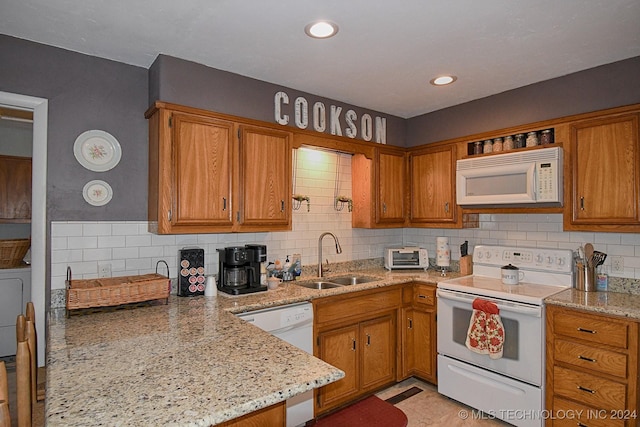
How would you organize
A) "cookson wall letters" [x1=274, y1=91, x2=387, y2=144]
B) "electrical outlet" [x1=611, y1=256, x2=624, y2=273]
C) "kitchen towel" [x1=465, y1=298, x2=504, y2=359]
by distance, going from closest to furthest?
Result: "kitchen towel" [x1=465, y1=298, x2=504, y2=359] < "electrical outlet" [x1=611, y1=256, x2=624, y2=273] < "cookson wall letters" [x1=274, y1=91, x2=387, y2=144]

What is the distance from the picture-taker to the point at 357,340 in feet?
9.59

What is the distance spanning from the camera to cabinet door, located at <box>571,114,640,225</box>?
244cm

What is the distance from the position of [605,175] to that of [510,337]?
4.17 ft

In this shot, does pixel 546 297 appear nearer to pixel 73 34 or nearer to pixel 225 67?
pixel 225 67

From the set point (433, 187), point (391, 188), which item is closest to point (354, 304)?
point (391, 188)

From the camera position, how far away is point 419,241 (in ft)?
13.5

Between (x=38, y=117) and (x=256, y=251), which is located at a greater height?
(x=38, y=117)

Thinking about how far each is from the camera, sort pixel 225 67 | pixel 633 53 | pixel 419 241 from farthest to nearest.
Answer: pixel 419 241 → pixel 225 67 → pixel 633 53

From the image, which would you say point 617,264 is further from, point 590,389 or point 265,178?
point 265,178

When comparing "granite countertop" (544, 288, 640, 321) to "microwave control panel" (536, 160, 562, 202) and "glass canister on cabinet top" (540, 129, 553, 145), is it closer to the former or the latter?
"microwave control panel" (536, 160, 562, 202)

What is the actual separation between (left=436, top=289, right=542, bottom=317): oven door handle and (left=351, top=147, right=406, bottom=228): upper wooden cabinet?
957 mm

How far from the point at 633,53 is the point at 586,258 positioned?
4.55 feet

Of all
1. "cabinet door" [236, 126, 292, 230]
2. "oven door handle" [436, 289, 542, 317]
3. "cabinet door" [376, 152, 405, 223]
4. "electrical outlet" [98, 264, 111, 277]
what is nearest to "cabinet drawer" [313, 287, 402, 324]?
A: "oven door handle" [436, 289, 542, 317]

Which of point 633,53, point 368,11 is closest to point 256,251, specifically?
point 368,11
